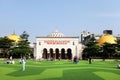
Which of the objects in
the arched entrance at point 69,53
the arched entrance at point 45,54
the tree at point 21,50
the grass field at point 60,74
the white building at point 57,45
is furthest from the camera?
the arched entrance at point 69,53

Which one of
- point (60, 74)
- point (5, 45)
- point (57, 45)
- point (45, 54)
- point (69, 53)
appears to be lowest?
point (60, 74)

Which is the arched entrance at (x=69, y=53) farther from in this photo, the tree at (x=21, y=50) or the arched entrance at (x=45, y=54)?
the tree at (x=21, y=50)

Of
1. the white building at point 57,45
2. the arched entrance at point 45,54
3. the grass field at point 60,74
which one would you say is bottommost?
the grass field at point 60,74

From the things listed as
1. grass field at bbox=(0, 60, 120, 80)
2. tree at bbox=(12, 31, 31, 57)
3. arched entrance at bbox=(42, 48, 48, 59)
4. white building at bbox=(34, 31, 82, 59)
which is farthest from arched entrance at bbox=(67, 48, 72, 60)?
grass field at bbox=(0, 60, 120, 80)

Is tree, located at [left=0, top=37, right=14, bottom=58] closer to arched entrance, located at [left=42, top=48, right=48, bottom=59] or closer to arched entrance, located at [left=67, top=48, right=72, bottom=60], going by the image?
arched entrance, located at [left=42, top=48, right=48, bottom=59]

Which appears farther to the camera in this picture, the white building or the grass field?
the white building

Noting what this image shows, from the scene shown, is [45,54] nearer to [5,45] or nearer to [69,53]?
[69,53]

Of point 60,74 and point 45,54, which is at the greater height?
point 45,54

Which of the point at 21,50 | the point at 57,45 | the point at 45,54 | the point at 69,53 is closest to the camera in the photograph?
the point at 21,50

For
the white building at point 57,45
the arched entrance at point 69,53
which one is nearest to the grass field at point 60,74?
the white building at point 57,45

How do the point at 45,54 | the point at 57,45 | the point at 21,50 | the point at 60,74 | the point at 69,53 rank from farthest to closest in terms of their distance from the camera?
1. the point at 45,54
2. the point at 69,53
3. the point at 57,45
4. the point at 21,50
5. the point at 60,74

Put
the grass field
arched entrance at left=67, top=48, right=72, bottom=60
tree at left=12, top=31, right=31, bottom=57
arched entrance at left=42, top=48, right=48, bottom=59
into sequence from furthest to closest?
1. arched entrance at left=67, top=48, right=72, bottom=60
2. arched entrance at left=42, top=48, right=48, bottom=59
3. tree at left=12, top=31, right=31, bottom=57
4. the grass field

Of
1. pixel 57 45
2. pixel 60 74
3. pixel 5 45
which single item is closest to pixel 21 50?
pixel 5 45

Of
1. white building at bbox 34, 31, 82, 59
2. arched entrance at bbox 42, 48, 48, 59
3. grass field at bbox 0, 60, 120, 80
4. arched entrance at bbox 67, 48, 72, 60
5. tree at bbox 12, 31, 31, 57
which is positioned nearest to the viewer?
grass field at bbox 0, 60, 120, 80
